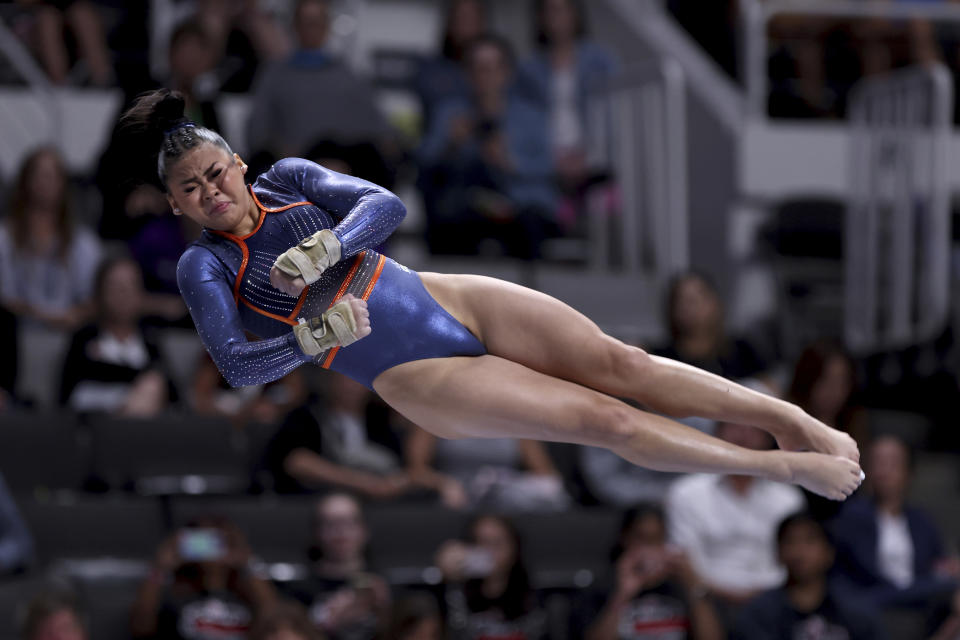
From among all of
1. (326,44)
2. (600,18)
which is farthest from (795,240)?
(326,44)

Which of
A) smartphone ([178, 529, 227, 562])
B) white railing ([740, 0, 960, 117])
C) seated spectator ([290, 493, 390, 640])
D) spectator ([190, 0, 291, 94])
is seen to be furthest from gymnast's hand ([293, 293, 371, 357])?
white railing ([740, 0, 960, 117])

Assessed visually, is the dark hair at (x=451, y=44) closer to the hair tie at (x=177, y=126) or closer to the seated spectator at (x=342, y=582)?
the seated spectator at (x=342, y=582)

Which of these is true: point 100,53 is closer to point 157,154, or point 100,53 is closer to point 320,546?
point 320,546

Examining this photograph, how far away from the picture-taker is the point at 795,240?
31.3ft

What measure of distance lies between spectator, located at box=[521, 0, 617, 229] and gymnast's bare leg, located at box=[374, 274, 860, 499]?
15.1ft

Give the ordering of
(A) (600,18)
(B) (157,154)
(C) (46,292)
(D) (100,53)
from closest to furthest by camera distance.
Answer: (B) (157,154)
(C) (46,292)
(D) (100,53)
(A) (600,18)

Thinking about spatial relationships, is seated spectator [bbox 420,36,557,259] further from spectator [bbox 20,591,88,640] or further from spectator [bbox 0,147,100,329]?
spectator [bbox 20,591,88,640]

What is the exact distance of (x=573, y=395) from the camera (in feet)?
14.2

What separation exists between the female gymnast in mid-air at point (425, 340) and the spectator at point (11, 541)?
260cm

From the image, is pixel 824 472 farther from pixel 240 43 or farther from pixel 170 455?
pixel 240 43

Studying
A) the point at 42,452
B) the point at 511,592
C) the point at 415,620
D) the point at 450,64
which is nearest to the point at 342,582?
the point at 415,620

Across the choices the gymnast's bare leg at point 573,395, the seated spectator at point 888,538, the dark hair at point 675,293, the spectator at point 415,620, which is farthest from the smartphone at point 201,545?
the seated spectator at point 888,538

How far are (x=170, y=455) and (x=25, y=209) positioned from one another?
1.58m

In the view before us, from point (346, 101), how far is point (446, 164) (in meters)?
0.66
